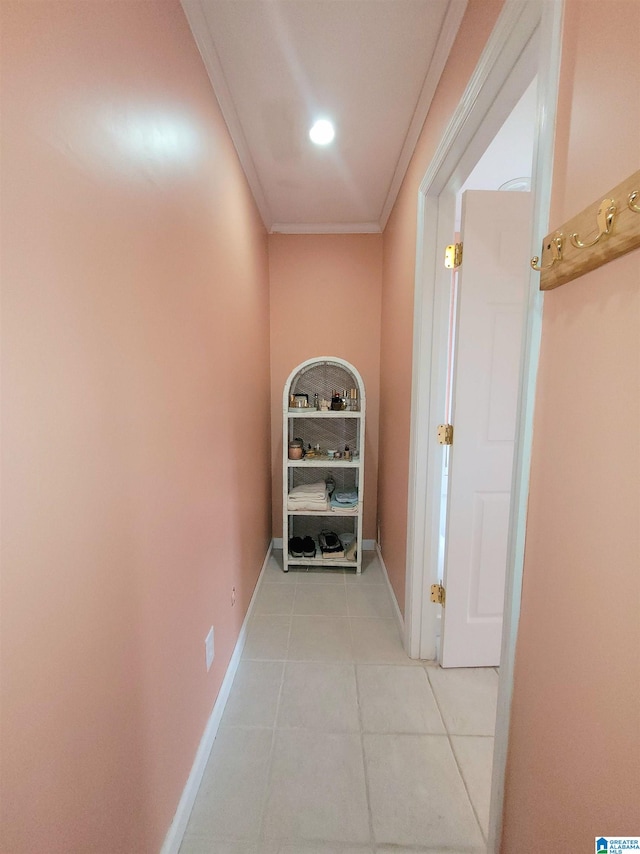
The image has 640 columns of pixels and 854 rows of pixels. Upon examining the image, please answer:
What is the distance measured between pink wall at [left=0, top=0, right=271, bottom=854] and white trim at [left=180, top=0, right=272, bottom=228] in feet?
0.18

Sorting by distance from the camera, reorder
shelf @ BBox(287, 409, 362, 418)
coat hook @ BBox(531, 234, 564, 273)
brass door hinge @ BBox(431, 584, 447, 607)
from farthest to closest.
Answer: shelf @ BBox(287, 409, 362, 418) → brass door hinge @ BBox(431, 584, 447, 607) → coat hook @ BBox(531, 234, 564, 273)

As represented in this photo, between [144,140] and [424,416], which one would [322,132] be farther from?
[424,416]

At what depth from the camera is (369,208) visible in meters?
2.35

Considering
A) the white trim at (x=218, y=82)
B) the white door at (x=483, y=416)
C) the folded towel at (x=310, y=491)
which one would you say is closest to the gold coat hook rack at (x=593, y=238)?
the white door at (x=483, y=416)

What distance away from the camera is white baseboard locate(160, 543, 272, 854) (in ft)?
3.29

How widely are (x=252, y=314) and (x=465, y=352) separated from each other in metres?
1.23

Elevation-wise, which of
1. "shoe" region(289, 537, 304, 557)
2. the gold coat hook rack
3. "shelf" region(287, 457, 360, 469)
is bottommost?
"shoe" region(289, 537, 304, 557)

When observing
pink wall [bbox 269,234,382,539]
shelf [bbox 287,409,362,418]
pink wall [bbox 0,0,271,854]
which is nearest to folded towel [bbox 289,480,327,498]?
shelf [bbox 287,409,362,418]

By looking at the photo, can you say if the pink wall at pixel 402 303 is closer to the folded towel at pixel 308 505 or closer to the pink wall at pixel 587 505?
the folded towel at pixel 308 505

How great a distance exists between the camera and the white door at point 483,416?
4.83 feet

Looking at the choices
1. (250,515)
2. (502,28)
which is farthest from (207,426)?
(502,28)

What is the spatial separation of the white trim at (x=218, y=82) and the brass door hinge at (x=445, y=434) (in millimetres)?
1614

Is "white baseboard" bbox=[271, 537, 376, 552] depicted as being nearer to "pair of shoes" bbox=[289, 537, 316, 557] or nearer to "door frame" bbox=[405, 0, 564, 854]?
"pair of shoes" bbox=[289, 537, 316, 557]

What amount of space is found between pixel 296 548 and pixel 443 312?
1.86 m
